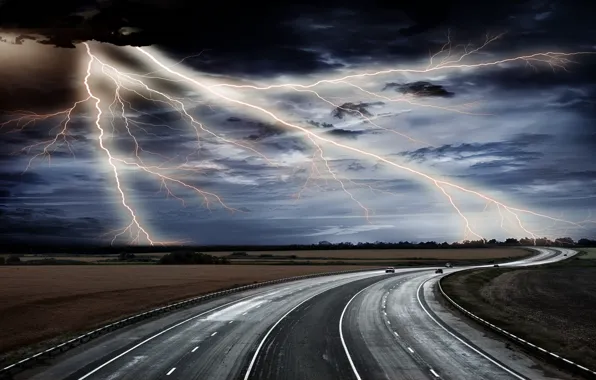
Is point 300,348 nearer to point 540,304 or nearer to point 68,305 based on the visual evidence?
point 68,305

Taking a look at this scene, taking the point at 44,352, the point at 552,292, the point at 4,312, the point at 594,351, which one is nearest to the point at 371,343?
the point at 594,351

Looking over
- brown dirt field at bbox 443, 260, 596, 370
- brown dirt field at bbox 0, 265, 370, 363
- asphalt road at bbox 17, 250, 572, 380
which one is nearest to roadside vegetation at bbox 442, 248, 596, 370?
brown dirt field at bbox 443, 260, 596, 370

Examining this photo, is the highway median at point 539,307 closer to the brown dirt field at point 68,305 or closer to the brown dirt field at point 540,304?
the brown dirt field at point 540,304

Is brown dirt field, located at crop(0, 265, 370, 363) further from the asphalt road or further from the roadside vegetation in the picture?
the roadside vegetation

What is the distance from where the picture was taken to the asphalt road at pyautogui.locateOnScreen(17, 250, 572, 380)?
921 inches

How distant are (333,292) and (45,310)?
3006 centimetres

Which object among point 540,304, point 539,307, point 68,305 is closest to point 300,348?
point 68,305

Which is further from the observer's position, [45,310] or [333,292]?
[333,292]

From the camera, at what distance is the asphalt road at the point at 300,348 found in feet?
76.7

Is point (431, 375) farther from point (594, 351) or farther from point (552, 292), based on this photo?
point (552, 292)

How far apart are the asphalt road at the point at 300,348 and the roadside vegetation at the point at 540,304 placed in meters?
3.12

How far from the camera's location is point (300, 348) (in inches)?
1133

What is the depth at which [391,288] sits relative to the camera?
216 feet

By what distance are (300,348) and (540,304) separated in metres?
32.5
